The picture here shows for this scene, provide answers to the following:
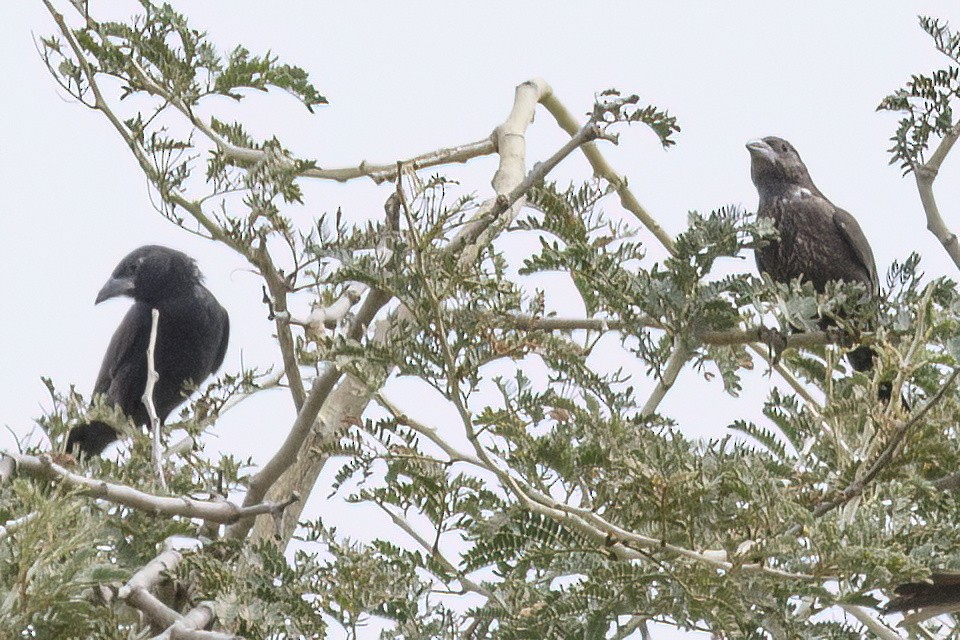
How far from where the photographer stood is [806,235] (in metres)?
5.23

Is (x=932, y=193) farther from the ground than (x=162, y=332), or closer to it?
closer to it

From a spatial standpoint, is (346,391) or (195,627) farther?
(346,391)

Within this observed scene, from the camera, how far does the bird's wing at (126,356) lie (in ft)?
21.2

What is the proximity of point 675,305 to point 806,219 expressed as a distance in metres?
2.62

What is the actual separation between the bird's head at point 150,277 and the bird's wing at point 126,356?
84mm

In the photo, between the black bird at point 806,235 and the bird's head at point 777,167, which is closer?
the black bird at point 806,235

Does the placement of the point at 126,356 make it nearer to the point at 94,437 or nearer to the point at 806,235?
the point at 94,437

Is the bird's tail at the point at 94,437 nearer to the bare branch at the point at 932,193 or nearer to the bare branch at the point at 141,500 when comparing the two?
the bare branch at the point at 141,500

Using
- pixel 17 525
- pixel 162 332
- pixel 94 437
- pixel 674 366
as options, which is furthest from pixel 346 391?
pixel 17 525

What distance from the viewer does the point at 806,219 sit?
5.33 meters

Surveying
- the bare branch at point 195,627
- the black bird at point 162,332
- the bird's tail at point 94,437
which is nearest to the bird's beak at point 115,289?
the black bird at point 162,332

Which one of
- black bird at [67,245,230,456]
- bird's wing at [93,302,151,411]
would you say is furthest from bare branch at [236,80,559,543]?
bird's wing at [93,302,151,411]

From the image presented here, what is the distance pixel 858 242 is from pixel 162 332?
133 inches

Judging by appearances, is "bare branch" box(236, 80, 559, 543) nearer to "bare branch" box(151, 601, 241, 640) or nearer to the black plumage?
"bare branch" box(151, 601, 241, 640)
